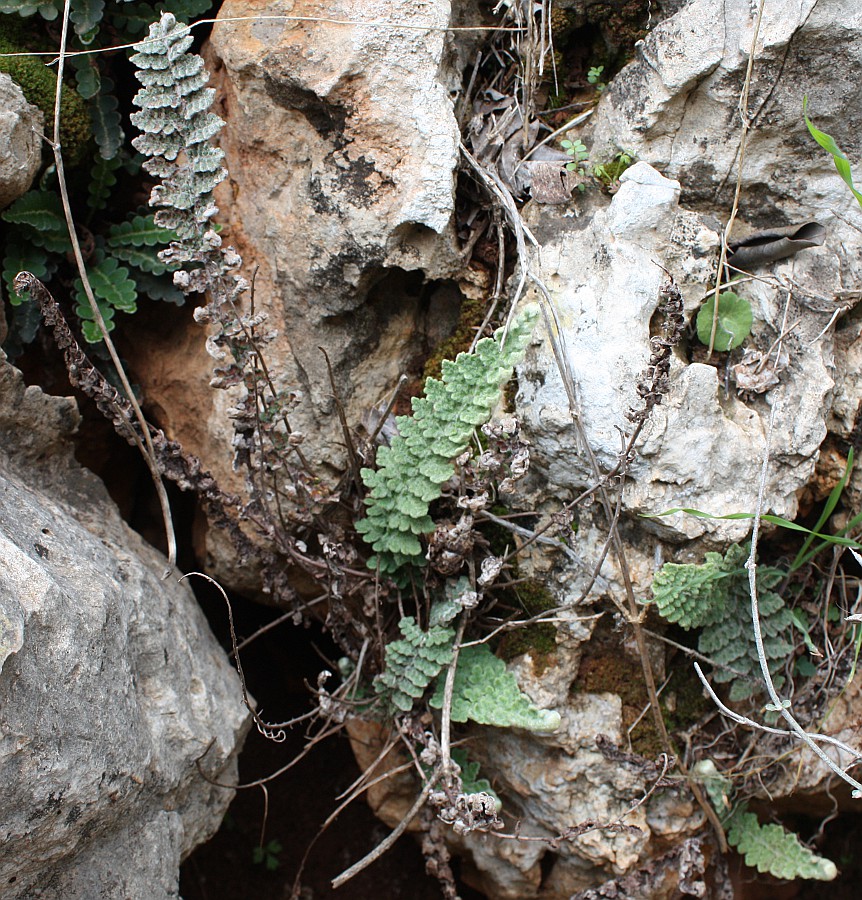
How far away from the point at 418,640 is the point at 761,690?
3.70 ft

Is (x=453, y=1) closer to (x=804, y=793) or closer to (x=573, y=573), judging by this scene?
(x=573, y=573)

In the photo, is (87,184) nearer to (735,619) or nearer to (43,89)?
(43,89)

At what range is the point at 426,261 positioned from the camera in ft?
8.89

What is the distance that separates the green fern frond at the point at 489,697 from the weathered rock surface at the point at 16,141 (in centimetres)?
200

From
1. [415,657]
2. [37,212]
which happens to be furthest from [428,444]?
[37,212]

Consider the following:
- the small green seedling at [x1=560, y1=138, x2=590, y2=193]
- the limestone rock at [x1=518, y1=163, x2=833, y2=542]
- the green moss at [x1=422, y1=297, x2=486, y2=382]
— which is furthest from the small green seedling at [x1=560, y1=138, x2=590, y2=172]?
the green moss at [x1=422, y1=297, x2=486, y2=382]

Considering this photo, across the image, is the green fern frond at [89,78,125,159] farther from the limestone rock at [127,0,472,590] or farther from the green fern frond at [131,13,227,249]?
the green fern frond at [131,13,227,249]

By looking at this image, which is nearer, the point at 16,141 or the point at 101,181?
the point at 16,141

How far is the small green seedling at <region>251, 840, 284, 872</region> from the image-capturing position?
11.9 feet

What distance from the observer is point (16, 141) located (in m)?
2.47

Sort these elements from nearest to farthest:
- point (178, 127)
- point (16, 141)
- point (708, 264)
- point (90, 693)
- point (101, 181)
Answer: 1. point (90, 693)
2. point (178, 127)
3. point (16, 141)
4. point (708, 264)
5. point (101, 181)

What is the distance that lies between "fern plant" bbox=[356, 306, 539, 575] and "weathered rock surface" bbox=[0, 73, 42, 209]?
1.37 m

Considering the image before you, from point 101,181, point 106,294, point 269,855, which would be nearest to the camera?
point 106,294

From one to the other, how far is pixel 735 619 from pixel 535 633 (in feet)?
2.05
